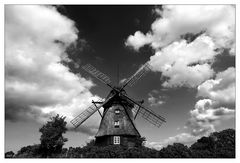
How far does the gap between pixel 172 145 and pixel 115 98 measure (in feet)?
30.8

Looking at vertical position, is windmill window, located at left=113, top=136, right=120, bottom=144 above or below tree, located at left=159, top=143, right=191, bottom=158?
above

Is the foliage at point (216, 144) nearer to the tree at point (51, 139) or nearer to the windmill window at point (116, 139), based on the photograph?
the windmill window at point (116, 139)

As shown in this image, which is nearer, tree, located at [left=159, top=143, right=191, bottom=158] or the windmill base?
tree, located at [left=159, top=143, right=191, bottom=158]

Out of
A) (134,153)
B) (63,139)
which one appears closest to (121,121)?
(134,153)

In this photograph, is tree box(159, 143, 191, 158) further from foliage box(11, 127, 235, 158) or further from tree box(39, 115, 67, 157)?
tree box(39, 115, 67, 157)

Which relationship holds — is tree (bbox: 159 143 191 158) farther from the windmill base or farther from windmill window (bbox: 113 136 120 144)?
windmill window (bbox: 113 136 120 144)

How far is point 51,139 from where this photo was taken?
24.0 meters

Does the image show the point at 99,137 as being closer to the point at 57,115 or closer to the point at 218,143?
the point at 57,115

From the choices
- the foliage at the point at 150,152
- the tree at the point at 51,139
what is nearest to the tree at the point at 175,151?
the foliage at the point at 150,152

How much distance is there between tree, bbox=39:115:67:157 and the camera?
78.5 feet

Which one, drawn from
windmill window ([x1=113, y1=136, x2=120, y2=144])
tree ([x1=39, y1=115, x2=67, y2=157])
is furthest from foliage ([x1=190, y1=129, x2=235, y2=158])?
tree ([x1=39, y1=115, x2=67, y2=157])

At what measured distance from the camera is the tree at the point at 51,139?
2394 centimetres

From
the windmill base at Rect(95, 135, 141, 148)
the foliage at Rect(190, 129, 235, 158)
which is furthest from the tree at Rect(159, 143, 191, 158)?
the windmill base at Rect(95, 135, 141, 148)

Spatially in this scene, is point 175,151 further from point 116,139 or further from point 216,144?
point 216,144
